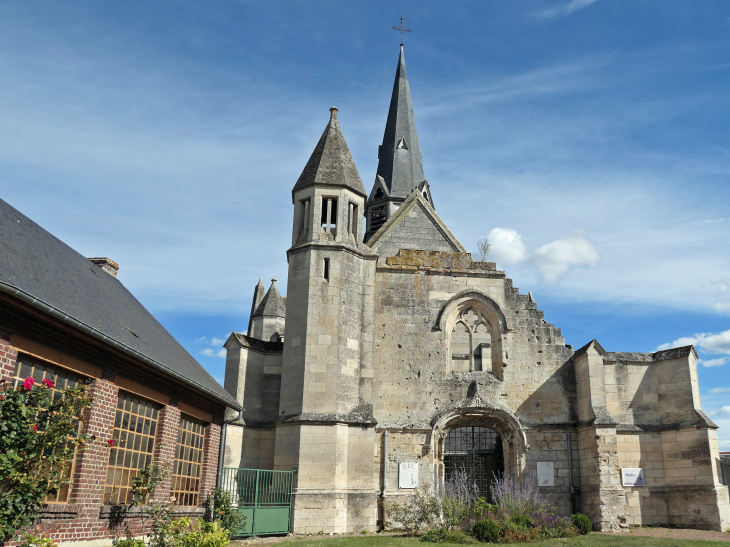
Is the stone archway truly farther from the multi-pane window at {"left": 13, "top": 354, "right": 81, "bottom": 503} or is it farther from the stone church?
the multi-pane window at {"left": 13, "top": 354, "right": 81, "bottom": 503}

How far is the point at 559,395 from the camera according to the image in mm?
16297

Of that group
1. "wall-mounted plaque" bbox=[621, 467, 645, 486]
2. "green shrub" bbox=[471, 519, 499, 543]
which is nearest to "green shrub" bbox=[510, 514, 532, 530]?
"green shrub" bbox=[471, 519, 499, 543]

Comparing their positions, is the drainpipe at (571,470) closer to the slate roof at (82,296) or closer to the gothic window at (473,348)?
the gothic window at (473,348)

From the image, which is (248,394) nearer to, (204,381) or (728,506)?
(204,381)

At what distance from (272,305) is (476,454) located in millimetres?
12392

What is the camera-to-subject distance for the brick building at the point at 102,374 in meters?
8.09

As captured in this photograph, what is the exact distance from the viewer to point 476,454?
16.5 m

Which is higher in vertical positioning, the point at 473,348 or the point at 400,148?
the point at 400,148

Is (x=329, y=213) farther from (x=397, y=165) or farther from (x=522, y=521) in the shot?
(x=397, y=165)

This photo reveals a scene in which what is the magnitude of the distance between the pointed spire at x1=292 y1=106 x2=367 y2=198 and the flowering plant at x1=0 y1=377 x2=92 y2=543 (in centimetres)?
1025

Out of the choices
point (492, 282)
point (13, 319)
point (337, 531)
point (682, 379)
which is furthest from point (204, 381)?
point (682, 379)

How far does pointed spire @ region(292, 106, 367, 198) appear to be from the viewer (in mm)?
16688

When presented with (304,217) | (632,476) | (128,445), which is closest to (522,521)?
(632,476)

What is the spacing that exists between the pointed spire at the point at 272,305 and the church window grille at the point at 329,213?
10008mm
